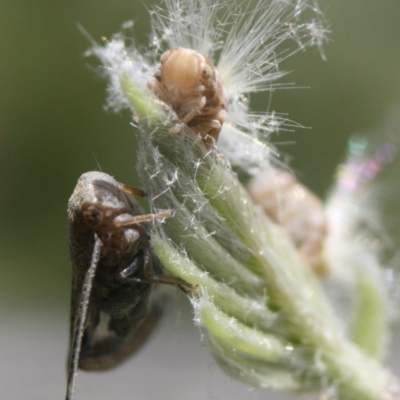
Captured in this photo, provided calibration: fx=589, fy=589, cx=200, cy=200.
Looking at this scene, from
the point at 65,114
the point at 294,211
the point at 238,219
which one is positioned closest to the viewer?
the point at 238,219

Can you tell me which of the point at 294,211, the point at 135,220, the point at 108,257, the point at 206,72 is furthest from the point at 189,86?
the point at 294,211

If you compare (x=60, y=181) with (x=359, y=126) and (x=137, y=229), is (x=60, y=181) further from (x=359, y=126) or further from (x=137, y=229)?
(x=137, y=229)

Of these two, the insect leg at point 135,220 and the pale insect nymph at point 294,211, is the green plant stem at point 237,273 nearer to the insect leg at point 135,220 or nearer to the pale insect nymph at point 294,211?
the insect leg at point 135,220

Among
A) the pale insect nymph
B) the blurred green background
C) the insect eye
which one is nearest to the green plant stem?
the insect eye

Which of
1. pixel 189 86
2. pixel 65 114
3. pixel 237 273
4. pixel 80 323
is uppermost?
pixel 65 114

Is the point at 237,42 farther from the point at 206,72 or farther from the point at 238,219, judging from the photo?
the point at 238,219

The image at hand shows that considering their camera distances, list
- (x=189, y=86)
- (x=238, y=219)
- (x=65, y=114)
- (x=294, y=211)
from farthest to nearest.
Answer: (x=65, y=114) < (x=294, y=211) < (x=238, y=219) < (x=189, y=86)

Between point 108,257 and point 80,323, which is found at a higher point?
point 108,257

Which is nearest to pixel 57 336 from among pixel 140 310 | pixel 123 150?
pixel 123 150
